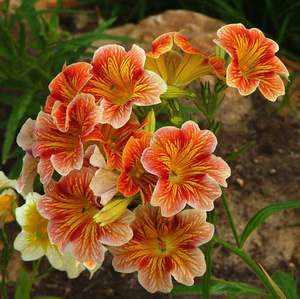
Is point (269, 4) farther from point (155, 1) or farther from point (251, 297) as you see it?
point (251, 297)

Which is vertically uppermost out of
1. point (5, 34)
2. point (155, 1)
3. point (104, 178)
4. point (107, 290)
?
point (104, 178)

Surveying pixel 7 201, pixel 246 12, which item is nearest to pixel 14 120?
pixel 7 201

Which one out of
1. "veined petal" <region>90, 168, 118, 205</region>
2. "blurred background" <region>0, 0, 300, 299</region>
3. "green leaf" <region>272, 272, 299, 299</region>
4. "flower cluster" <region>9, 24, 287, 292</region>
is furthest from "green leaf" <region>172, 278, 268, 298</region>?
"veined petal" <region>90, 168, 118, 205</region>

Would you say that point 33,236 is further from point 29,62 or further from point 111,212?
point 29,62

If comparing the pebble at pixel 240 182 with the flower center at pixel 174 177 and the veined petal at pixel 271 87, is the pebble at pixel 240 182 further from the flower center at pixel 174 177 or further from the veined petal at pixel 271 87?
Answer: the flower center at pixel 174 177

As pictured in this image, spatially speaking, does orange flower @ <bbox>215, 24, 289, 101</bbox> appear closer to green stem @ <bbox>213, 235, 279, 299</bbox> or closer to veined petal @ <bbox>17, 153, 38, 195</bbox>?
green stem @ <bbox>213, 235, 279, 299</bbox>

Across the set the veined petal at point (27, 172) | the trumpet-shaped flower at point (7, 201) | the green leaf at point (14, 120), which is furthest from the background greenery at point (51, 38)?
the veined petal at point (27, 172)

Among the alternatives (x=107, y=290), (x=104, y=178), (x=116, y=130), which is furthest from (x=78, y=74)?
(x=107, y=290)
